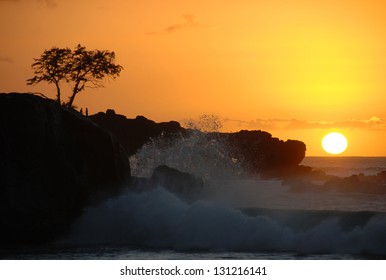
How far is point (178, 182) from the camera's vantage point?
3438 centimetres

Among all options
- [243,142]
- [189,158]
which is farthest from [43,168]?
[243,142]

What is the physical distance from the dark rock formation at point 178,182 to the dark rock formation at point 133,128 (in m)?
43.5

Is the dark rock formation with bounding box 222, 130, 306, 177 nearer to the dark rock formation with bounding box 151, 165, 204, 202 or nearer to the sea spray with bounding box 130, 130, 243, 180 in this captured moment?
the sea spray with bounding box 130, 130, 243, 180

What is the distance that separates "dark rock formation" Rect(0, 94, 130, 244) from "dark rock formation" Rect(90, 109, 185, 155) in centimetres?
5206

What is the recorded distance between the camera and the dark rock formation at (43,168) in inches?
979

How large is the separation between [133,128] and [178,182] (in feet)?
157

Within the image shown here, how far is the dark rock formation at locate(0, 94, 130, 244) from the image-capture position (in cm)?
2488

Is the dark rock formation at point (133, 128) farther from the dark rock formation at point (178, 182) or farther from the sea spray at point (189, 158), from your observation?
the dark rock formation at point (178, 182)

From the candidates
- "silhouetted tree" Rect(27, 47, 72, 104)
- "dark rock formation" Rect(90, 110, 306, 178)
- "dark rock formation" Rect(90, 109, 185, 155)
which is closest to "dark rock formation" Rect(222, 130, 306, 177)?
"dark rock formation" Rect(90, 110, 306, 178)

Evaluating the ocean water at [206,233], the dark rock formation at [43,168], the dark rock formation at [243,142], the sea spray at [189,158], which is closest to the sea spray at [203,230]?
the ocean water at [206,233]

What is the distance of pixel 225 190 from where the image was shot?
4931 centimetres

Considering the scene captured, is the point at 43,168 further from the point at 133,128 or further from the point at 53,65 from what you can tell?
the point at 133,128

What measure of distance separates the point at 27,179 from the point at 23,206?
0.92 metres
